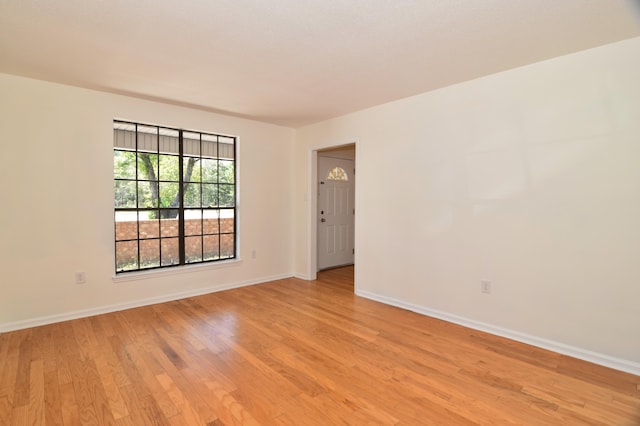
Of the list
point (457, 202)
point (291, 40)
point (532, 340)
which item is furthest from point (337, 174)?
point (532, 340)

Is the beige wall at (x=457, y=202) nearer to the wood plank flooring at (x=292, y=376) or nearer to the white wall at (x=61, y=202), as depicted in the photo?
the white wall at (x=61, y=202)

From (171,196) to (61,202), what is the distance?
3.84 ft

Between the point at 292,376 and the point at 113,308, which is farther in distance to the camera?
the point at 113,308

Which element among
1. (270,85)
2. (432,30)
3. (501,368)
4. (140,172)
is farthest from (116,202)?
(501,368)

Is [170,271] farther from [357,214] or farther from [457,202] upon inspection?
[457,202]

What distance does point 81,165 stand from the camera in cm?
356

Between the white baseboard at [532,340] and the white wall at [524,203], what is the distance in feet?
0.04

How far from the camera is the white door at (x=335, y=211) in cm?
594

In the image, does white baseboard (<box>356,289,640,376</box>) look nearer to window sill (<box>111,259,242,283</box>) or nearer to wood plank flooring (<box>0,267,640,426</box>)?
wood plank flooring (<box>0,267,640,426</box>)

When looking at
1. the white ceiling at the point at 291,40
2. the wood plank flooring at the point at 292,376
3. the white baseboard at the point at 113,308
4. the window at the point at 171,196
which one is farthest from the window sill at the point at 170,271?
the white ceiling at the point at 291,40

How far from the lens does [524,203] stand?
2957 millimetres

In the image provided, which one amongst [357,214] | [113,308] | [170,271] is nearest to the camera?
[113,308]

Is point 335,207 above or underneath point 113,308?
above

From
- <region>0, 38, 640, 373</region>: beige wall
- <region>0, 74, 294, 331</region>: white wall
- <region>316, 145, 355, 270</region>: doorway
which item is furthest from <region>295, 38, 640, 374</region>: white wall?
<region>0, 74, 294, 331</region>: white wall
